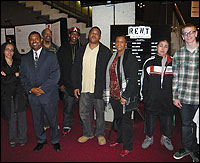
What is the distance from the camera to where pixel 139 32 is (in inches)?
135

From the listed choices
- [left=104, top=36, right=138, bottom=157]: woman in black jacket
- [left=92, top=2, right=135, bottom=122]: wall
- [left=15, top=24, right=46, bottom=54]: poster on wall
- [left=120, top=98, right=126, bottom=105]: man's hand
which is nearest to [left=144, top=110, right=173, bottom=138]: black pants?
[left=104, top=36, right=138, bottom=157]: woman in black jacket

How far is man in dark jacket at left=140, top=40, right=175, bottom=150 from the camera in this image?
262cm

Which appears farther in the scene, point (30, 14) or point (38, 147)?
point (30, 14)

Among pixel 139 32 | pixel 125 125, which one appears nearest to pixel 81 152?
pixel 125 125

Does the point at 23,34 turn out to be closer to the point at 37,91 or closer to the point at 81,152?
the point at 37,91

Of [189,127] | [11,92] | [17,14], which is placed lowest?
[189,127]

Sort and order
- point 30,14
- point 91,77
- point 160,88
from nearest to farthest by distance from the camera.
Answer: point 160,88, point 91,77, point 30,14

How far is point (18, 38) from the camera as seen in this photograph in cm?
520

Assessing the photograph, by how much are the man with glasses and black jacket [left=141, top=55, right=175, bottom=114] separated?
0.68 feet

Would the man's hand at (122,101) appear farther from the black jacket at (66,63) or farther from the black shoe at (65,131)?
the black shoe at (65,131)

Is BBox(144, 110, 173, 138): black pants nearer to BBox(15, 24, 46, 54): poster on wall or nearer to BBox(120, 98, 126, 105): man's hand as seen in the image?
BBox(120, 98, 126, 105): man's hand

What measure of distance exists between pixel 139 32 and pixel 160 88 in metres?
1.22

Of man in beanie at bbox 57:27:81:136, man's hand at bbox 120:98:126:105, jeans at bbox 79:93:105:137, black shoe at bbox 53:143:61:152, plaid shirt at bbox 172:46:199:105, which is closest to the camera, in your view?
plaid shirt at bbox 172:46:199:105

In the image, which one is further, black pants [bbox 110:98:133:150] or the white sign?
the white sign
